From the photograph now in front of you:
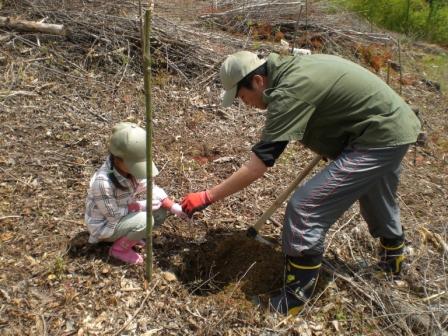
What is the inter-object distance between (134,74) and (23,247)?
9.43 ft

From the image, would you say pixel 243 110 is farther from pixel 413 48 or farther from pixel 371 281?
pixel 413 48

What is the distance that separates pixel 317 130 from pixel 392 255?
1085 mm

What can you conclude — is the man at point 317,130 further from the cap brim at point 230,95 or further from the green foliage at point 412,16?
the green foliage at point 412,16

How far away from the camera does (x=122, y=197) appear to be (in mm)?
2639

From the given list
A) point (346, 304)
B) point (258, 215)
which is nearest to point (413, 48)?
point (258, 215)

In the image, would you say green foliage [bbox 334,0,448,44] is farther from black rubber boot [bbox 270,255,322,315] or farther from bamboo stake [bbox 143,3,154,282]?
bamboo stake [bbox 143,3,154,282]

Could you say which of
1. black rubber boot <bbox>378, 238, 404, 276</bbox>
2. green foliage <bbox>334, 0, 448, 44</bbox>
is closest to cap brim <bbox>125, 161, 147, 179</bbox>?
black rubber boot <bbox>378, 238, 404, 276</bbox>

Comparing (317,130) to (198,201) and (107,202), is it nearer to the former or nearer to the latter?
(198,201)

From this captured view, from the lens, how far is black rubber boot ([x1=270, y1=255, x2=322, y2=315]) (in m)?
2.55

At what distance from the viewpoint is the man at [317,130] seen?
229 cm

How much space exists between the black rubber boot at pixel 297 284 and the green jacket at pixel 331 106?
2.35 feet

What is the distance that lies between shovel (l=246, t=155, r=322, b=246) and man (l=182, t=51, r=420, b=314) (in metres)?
0.31

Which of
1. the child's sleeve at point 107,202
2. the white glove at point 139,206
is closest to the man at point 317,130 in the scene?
the white glove at point 139,206

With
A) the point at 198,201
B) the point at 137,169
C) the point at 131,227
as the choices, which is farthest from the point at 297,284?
the point at 137,169
